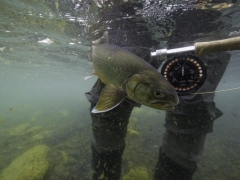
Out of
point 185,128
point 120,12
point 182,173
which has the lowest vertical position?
point 182,173

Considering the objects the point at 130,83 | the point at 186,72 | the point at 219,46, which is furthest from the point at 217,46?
the point at 130,83

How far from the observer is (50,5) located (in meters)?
6.49

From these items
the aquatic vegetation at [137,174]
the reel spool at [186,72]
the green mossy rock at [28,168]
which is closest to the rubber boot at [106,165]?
the aquatic vegetation at [137,174]

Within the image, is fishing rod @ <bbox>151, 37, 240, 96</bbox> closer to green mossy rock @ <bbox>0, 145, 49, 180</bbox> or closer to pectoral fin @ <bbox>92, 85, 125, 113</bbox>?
pectoral fin @ <bbox>92, 85, 125, 113</bbox>

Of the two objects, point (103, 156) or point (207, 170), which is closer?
point (103, 156)

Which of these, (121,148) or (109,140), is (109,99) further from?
(121,148)

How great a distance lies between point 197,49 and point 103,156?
3031mm

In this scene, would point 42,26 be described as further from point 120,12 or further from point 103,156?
point 103,156

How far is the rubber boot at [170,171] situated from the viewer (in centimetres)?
340

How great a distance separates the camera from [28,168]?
6051 millimetres

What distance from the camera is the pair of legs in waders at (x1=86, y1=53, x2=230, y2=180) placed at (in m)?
3.17

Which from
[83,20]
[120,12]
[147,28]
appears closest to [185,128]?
[120,12]

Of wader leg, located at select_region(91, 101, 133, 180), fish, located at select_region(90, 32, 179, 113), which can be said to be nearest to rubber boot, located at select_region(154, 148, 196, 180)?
wader leg, located at select_region(91, 101, 133, 180)

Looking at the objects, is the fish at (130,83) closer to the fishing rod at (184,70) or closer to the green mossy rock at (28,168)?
the fishing rod at (184,70)
